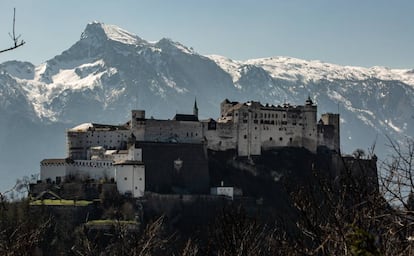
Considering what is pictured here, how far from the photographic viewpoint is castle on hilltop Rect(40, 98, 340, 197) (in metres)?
90.4

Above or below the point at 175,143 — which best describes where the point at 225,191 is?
below

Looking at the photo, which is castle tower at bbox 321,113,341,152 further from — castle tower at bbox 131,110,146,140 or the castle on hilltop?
castle tower at bbox 131,110,146,140

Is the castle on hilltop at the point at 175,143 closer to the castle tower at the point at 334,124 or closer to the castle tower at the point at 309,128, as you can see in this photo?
the castle tower at the point at 309,128

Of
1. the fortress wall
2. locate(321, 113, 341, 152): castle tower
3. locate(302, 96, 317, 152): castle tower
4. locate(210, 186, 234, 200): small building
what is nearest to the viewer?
locate(210, 186, 234, 200): small building

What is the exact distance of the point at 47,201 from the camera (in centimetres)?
8500

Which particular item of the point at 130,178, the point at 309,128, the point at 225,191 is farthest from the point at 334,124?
the point at 130,178

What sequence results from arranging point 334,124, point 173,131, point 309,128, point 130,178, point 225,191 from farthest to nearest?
point 334,124 → point 309,128 → point 173,131 → point 225,191 → point 130,178

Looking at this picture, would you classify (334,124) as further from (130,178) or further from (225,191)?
(130,178)

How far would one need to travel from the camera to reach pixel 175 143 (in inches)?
3792

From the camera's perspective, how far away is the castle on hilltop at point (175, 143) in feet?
297

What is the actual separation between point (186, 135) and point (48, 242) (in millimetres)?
24631

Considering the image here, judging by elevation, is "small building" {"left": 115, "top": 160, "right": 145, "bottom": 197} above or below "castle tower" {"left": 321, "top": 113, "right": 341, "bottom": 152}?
below

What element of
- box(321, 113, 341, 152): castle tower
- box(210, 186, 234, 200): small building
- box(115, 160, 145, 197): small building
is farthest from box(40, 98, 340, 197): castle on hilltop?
box(210, 186, 234, 200): small building

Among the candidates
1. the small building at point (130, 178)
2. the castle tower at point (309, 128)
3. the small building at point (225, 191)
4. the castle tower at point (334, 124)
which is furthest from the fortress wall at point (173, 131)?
the castle tower at point (334, 124)
